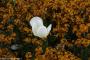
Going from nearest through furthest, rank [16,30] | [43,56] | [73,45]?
A: [43,56] < [73,45] < [16,30]

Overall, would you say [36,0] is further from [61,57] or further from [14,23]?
[61,57]

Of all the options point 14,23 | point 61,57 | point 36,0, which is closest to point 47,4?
point 36,0

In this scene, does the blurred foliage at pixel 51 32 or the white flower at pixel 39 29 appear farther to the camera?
the blurred foliage at pixel 51 32

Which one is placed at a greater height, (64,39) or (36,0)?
(36,0)

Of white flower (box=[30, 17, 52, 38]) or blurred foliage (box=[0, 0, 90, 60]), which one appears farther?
blurred foliage (box=[0, 0, 90, 60])

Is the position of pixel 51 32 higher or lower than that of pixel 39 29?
lower

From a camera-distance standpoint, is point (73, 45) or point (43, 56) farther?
point (73, 45)

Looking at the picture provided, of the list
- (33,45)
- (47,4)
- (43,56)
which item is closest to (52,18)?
(47,4)

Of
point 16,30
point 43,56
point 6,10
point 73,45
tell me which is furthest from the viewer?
point 6,10

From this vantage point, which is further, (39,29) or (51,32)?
(51,32)
